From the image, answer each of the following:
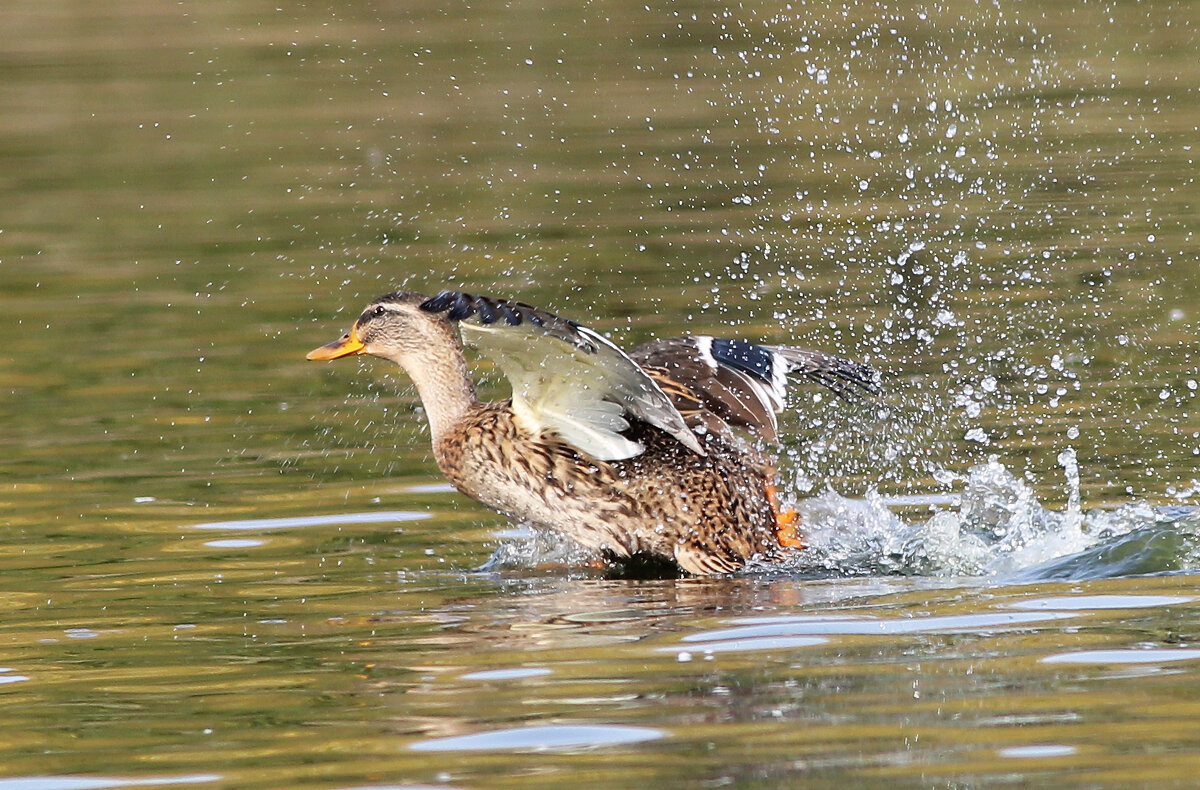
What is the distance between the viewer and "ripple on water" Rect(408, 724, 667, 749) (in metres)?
5.35

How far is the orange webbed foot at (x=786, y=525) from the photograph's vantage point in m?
8.08

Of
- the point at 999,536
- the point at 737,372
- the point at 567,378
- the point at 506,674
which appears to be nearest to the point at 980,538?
the point at 999,536

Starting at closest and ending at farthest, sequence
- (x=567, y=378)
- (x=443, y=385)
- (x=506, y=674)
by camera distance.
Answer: (x=506, y=674) < (x=567, y=378) < (x=443, y=385)

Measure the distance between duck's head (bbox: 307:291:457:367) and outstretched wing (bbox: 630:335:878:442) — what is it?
0.85 meters

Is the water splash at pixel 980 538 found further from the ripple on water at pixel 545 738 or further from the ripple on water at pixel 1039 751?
the ripple on water at pixel 545 738

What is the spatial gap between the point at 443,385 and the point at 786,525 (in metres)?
1.60

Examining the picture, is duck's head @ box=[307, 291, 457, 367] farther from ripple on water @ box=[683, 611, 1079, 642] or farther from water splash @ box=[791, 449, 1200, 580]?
ripple on water @ box=[683, 611, 1079, 642]

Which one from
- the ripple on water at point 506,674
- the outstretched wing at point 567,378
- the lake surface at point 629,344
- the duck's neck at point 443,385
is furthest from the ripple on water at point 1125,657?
the duck's neck at point 443,385

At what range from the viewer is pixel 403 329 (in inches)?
347

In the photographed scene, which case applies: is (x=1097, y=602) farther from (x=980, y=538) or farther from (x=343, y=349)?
(x=343, y=349)

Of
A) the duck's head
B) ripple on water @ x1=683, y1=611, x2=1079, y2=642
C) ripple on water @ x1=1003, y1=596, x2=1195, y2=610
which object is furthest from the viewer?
the duck's head

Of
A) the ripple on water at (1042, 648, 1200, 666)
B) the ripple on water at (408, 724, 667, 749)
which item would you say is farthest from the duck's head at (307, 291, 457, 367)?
the ripple on water at (1042, 648, 1200, 666)

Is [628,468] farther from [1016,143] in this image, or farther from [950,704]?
[1016,143]

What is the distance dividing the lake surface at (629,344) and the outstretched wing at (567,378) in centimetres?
57
